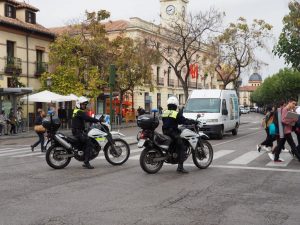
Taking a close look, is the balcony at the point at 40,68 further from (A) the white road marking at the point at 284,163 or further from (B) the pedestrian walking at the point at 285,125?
(B) the pedestrian walking at the point at 285,125

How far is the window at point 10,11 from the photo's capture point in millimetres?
32906

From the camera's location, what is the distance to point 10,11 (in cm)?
3328

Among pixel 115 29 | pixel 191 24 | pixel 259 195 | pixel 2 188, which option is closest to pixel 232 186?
pixel 259 195

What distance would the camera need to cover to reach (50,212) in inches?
243

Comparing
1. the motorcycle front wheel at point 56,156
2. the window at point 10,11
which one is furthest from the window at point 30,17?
the motorcycle front wheel at point 56,156

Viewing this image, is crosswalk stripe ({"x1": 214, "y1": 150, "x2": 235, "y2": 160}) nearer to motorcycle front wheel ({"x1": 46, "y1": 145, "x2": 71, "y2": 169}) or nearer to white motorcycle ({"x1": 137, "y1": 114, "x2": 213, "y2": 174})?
white motorcycle ({"x1": 137, "y1": 114, "x2": 213, "y2": 174})

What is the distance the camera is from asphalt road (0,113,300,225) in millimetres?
5891

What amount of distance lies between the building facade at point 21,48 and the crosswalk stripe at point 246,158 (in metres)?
18.1

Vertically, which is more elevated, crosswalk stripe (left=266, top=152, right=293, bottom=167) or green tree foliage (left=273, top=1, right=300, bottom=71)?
green tree foliage (left=273, top=1, right=300, bottom=71)

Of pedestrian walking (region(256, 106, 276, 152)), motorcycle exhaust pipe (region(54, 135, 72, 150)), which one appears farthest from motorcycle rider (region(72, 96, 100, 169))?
pedestrian walking (region(256, 106, 276, 152))

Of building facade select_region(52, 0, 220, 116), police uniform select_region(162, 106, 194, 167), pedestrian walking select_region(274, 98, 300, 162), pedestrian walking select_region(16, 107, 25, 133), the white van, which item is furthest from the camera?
building facade select_region(52, 0, 220, 116)

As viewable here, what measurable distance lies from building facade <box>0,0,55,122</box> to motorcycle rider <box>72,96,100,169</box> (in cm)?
1827

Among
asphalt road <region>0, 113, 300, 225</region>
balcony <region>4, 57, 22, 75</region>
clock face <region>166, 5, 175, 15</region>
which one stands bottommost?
asphalt road <region>0, 113, 300, 225</region>

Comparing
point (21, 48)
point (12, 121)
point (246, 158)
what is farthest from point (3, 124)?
point (246, 158)
